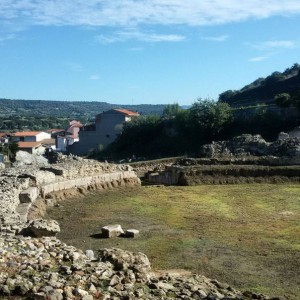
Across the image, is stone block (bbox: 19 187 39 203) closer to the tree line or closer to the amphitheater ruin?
the amphitheater ruin

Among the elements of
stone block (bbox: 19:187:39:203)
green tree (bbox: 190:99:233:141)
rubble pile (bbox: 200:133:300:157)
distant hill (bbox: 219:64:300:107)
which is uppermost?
distant hill (bbox: 219:64:300:107)

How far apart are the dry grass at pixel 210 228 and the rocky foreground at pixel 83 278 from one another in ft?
7.32

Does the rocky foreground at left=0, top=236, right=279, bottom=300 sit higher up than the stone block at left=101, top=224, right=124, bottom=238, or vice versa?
the rocky foreground at left=0, top=236, right=279, bottom=300

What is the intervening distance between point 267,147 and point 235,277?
81.2 feet

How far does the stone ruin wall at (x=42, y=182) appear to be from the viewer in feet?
53.4

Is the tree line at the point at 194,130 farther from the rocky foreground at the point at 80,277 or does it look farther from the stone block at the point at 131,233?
the rocky foreground at the point at 80,277

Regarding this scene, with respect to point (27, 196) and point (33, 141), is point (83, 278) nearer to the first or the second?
point (27, 196)

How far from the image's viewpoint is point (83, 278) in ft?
29.4

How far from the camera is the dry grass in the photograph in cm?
1307

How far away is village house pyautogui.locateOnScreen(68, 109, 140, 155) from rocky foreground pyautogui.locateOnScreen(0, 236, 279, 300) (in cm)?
6048

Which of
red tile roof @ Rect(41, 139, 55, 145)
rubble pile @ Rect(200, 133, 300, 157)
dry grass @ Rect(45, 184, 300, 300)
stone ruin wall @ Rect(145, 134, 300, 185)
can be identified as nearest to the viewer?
dry grass @ Rect(45, 184, 300, 300)

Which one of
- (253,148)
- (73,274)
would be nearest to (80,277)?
(73,274)

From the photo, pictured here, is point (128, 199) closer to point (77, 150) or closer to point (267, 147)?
point (267, 147)

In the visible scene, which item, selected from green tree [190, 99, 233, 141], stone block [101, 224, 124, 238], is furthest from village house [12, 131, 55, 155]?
stone block [101, 224, 124, 238]
